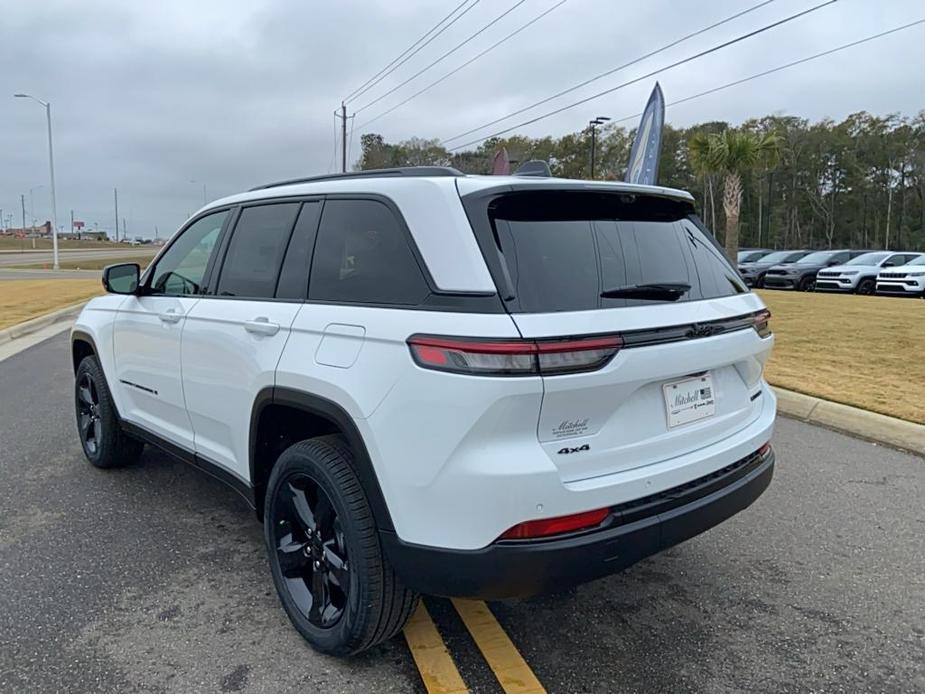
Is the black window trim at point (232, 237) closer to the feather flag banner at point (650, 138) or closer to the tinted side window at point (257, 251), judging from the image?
the tinted side window at point (257, 251)

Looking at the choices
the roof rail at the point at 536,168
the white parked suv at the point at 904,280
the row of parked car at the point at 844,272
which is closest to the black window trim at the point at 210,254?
the roof rail at the point at 536,168

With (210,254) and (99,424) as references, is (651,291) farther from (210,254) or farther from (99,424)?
(99,424)

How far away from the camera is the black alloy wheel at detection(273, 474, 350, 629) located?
8.88 ft

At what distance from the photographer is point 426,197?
252 centimetres

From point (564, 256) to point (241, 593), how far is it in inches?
82.6

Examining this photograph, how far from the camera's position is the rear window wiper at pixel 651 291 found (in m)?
2.51

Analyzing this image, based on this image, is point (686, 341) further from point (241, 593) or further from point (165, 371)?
point (165, 371)

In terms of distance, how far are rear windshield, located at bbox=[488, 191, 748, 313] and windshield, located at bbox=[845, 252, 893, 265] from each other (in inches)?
959

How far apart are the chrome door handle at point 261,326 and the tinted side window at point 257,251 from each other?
0.15 meters

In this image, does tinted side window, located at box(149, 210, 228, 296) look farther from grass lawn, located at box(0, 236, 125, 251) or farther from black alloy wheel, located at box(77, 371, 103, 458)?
grass lawn, located at box(0, 236, 125, 251)

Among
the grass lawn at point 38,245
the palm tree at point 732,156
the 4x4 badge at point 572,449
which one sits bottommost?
the 4x4 badge at point 572,449

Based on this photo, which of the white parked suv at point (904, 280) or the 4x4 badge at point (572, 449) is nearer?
the 4x4 badge at point (572, 449)

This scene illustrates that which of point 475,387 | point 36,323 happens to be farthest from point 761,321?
point 36,323

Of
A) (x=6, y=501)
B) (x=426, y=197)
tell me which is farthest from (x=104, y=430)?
(x=426, y=197)
